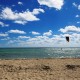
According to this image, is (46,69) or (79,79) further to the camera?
(46,69)

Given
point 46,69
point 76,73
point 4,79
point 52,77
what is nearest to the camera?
point 4,79

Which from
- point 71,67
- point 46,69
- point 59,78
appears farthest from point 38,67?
point 59,78

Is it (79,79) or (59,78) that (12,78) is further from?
(79,79)

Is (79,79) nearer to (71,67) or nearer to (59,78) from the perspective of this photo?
(59,78)

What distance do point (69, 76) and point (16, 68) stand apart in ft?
18.8

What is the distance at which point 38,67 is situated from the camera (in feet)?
64.3

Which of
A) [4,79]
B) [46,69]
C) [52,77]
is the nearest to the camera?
[4,79]

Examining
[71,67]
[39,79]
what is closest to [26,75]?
[39,79]

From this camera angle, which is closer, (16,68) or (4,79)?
(4,79)

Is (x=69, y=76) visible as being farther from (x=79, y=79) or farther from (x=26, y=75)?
(x=26, y=75)

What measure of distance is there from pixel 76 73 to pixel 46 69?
10.5 feet

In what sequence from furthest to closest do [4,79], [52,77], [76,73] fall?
[76,73] → [52,77] → [4,79]

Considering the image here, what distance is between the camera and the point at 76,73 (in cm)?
1706

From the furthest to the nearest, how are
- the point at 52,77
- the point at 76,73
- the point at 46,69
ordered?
the point at 46,69 < the point at 76,73 < the point at 52,77
